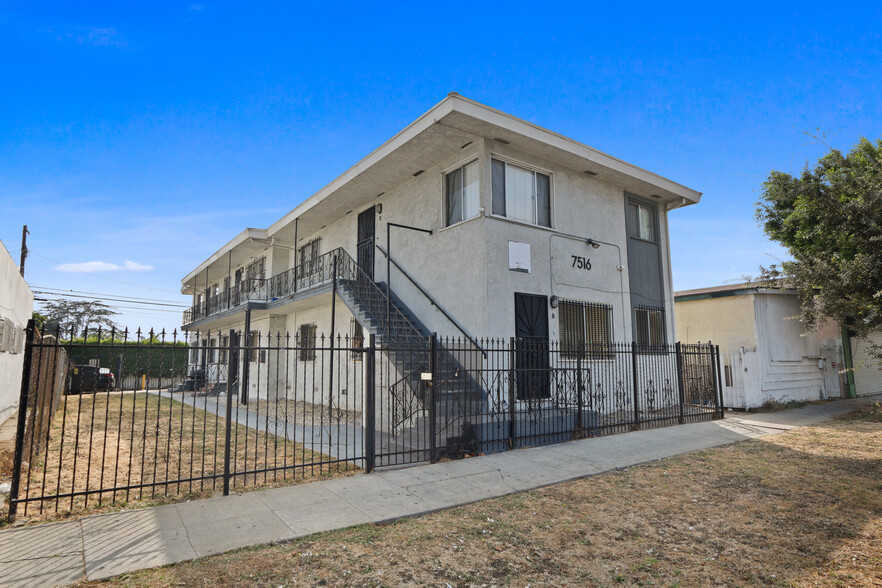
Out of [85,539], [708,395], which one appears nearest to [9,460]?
[85,539]

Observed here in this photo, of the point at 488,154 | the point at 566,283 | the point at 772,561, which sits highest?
the point at 488,154

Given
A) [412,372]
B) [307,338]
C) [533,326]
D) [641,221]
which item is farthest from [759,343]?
[307,338]

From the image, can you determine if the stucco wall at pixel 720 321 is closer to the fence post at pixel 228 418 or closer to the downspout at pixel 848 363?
the downspout at pixel 848 363

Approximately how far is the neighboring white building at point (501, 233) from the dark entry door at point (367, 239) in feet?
0.20

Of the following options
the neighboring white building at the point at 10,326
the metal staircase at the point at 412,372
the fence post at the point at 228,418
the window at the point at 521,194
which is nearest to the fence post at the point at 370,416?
the metal staircase at the point at 412,372

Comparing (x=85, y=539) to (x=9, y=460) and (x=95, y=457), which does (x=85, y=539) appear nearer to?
(x=9, y=460)

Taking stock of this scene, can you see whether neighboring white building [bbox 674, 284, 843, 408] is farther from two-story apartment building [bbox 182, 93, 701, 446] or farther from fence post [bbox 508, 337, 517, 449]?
fence post [bbox 508, 337, 517, 449]

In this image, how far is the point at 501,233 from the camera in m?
11.0

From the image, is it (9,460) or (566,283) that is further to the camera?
(566,283)

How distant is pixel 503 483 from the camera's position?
653cm

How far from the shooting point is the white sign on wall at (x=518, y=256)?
36.5 feet

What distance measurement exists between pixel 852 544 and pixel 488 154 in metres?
8.93

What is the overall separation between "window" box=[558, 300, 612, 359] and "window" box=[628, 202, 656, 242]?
9.55ft

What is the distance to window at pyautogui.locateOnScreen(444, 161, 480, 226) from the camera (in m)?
11.4
